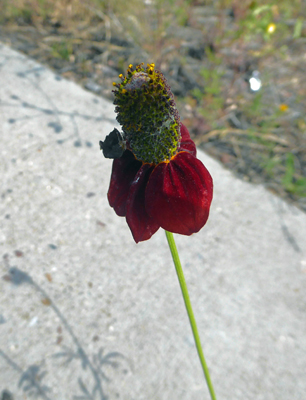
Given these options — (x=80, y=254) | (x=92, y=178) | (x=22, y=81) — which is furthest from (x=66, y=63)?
(x=80, y=254)

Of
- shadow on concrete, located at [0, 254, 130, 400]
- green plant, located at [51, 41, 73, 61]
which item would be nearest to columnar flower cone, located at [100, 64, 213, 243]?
shadow on concrete, located at [0, 254, 130, 400]

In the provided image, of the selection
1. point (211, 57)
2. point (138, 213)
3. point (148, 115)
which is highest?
point (148, 115)

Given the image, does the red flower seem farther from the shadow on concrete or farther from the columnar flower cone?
the shadow on concrete

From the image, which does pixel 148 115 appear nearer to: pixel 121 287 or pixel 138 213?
pixel 138 213

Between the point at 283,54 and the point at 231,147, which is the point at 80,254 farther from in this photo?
the point at 283,54

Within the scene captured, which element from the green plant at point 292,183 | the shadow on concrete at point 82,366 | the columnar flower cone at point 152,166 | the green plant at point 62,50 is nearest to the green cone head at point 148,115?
the columnar flower cone at point 152,166

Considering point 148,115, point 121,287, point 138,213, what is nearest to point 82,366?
point 121,287

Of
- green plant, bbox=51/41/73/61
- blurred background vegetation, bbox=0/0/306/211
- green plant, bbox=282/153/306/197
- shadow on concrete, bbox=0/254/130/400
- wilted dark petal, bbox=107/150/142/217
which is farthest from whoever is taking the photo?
green plant, bbox=51/41/73/61

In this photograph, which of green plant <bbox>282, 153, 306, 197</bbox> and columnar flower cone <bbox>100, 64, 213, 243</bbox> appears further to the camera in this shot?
green plant <bbox>282, 153, 306, 197</bbox>
